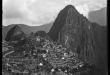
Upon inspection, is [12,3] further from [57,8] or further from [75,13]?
[75,13]

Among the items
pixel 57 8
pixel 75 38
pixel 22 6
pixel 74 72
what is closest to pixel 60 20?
pixel 57 8

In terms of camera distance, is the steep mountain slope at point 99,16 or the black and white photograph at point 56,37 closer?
the black and white photograph at point 56,37

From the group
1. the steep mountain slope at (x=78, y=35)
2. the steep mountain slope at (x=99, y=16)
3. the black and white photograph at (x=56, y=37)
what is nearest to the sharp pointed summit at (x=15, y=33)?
the black and white photograph at (x=56, y=37)

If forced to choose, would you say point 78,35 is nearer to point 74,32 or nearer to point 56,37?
point 74,32

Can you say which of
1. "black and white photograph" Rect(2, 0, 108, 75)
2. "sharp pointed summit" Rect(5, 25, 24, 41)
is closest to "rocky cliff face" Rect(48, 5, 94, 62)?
"black and white photograph" Rect(2, 0, 108, 75)

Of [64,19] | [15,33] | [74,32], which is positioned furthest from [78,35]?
[15,33]

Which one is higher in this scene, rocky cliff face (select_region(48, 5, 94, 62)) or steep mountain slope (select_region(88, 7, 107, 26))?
steep mountain slope (select_region(88, 7, 107, 26))

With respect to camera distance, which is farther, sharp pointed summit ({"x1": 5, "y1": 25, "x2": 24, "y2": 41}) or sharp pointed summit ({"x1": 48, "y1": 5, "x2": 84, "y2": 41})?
sharp pointed summit ({"x1": 48, "y1": 5, "x2": 84, "y2": 41})

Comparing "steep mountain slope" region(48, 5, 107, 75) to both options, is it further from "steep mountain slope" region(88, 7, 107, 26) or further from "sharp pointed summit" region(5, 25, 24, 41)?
"sharp pointed summit" region(5, 25, 24, 41)

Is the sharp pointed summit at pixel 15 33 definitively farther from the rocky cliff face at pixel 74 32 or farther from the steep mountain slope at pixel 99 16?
the steep mountain slope at pixel 99 16
